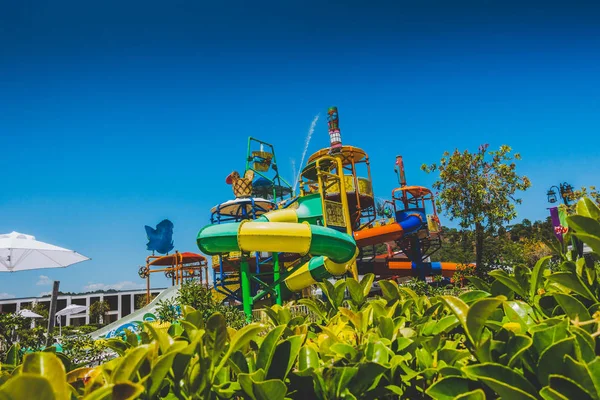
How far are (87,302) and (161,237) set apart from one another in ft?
100.0

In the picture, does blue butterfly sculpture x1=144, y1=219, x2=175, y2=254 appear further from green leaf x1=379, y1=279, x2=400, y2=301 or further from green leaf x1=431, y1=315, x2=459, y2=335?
green leaf x1=431, y1=315, x2=459, y2=335

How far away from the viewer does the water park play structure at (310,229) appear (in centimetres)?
1068

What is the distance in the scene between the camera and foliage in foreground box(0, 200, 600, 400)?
0.92m

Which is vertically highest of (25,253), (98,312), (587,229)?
(25,253)

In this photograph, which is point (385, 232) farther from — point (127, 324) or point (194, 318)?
point (194, 318)

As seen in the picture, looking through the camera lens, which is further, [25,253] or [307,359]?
[25,253]

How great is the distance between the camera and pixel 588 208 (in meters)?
1.40

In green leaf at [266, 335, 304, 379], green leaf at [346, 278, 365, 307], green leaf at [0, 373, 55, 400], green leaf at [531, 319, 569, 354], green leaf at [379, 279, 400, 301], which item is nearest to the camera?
green leaf at [0, 373, 55, 400]

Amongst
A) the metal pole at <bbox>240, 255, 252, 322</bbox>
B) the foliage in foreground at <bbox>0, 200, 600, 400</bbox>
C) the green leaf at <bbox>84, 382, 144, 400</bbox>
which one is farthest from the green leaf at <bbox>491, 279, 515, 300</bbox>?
the metal pole at <bbox>240, 255, 252, 322</bbox>

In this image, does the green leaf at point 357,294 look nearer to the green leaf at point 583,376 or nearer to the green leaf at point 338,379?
the green leaf at point 338,379

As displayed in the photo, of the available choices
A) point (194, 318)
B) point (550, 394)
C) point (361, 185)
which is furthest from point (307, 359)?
point (361, 185)

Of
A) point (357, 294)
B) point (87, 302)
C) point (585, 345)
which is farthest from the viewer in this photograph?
point (87, 302)

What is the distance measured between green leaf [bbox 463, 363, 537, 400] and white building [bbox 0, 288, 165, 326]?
1651 inches

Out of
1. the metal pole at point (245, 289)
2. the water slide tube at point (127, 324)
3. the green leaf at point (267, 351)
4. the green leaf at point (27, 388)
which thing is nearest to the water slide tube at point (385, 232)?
the metal pole at point (245, 289)
